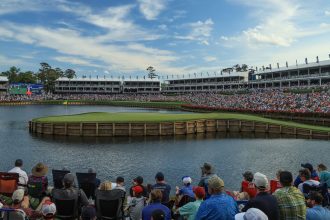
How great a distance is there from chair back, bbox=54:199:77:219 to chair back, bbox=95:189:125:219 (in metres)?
0.66

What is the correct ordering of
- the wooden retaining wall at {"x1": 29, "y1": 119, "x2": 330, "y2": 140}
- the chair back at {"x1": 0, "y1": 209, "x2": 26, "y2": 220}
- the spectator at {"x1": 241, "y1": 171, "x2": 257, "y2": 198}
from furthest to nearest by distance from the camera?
the wooden retaining wall at {"x1": 29, "y1": 119, "x2": 330, "y2": 140}, the spectator at {"x1": 241, "y1": 171, "x2": 257, "y2": 198}, the chair back at {"x1": 0, "y1": 209, "x2": 26, "y2": 220}

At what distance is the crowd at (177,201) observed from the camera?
22.1 ft

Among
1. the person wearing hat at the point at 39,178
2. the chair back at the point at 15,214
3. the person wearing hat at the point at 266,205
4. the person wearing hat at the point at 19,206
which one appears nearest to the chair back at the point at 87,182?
the person wearing hat at the point at 39,178

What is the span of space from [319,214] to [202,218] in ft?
9.45

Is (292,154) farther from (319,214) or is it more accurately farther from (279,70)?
(279,70)

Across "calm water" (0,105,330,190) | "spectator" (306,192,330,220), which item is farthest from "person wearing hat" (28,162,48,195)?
"calm water" (0,105,330,190)

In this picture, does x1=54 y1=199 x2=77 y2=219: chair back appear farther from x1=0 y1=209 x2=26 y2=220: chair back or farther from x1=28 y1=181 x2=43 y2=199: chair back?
x1=28 y1=181 x2=43 y2=199: chair back

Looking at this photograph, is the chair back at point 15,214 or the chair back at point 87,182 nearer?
the chair back at point 15,214

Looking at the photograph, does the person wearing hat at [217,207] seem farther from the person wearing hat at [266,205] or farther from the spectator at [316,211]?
the spectator at [316,211]

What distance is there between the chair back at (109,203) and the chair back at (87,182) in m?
3.30

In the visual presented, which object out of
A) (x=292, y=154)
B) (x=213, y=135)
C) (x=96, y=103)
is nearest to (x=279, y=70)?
(x=96, y=103)

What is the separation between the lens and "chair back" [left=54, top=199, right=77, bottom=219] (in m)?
9.69

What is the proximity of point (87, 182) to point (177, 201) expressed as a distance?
4403 mm

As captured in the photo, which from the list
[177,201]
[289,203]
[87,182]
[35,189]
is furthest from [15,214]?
[289,203]
